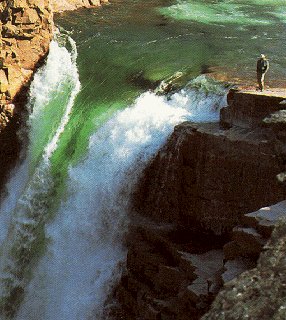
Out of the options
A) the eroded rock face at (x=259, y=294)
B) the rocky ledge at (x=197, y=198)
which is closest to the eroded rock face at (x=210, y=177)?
the rocky ledge at (x=197, y=198)

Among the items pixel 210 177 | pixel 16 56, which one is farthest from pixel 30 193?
pixel 16 56

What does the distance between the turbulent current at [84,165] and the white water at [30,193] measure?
0.09 ft

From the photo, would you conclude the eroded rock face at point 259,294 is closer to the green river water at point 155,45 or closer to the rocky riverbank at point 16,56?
the green river water at point 155,45

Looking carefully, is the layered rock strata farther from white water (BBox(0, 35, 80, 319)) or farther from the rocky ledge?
the rocky ledge

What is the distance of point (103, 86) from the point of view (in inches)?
Answer: 702

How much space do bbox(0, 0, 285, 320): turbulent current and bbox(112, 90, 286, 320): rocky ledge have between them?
633mm

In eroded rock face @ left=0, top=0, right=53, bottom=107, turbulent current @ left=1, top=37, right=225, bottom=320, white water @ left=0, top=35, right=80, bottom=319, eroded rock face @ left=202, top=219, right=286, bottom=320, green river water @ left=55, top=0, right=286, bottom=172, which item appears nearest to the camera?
eroded rock face @ left=202, top=219, right=286, bottom=320

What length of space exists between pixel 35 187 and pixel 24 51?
17.9 ft

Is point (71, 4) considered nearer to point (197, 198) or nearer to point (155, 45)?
point (155, 45)

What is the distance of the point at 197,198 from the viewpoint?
13.5 m

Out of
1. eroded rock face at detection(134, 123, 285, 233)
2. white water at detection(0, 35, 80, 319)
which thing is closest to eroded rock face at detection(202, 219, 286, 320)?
eroded rock face at detection(134, 123, 285, 233)

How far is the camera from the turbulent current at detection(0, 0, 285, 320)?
14.3 meters

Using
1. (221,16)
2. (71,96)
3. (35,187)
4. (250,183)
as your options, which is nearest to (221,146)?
(250,183)

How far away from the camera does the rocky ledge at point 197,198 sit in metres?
12.3
